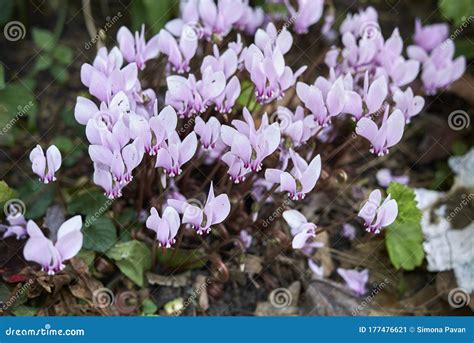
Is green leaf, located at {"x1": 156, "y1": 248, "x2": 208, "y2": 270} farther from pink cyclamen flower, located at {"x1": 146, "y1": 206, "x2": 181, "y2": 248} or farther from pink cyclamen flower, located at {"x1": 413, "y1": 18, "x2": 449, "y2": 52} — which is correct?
pink cyclamen flower, located at {"x1": 413, "y1": 18, "x2": 449, "y2": 52}

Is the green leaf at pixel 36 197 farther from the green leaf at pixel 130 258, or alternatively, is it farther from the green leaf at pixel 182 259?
the green leaf at pixel 182 259

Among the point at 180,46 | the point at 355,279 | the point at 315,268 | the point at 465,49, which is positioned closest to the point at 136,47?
the point at 180,46

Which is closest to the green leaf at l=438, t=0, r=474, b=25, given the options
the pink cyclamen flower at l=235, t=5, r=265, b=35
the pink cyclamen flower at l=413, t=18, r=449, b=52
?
the pink cyclamen flower at l=413, t=18, r=449, b=52

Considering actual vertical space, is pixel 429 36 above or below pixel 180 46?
→ below

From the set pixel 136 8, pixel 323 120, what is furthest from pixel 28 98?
pixel 323 120

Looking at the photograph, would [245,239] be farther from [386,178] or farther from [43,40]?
[43,40]

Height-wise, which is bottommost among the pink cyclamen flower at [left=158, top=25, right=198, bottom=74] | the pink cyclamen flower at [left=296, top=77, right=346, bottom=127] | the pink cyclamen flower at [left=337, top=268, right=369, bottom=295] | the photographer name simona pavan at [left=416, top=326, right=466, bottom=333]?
the photographer name simona pavan at [left=416, top=326, right=466, bottom=333]

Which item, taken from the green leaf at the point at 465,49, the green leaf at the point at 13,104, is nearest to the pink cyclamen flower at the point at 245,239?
the green leaf at the point at 13,104
